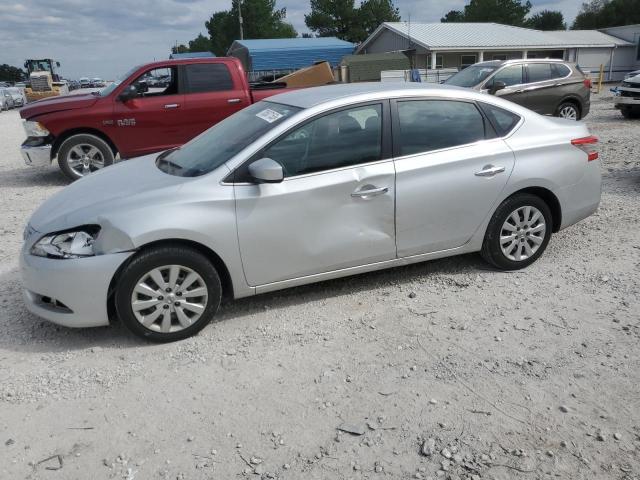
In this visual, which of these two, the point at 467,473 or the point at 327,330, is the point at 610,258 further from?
the point at 467,473

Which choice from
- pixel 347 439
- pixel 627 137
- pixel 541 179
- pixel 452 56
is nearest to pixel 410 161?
pixel 541 179

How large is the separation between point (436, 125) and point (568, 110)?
10.2m

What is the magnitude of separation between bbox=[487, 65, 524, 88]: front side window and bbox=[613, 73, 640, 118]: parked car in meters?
4.35

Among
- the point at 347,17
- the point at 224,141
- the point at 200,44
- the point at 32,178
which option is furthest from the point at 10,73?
the point at 224,141

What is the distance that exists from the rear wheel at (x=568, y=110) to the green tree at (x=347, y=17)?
54.5 m

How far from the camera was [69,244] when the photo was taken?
3.57 m

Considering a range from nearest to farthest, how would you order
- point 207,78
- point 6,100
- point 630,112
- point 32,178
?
point 207,78 < point 32,178 < point 630,112 < point 6,100

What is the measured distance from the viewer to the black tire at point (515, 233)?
4.50 meters

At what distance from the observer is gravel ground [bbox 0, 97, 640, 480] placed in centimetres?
262

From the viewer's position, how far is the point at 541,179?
455 centimetres

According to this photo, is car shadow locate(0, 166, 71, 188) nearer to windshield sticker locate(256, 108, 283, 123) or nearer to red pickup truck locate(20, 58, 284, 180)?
red pickup truck locate(20, 58, 284, 180)

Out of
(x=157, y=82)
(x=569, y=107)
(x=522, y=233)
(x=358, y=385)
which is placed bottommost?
(x=358, y=385)

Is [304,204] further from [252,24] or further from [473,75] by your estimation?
[252,24]

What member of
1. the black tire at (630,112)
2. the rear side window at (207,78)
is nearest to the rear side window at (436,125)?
the rear side window at (207,78)
